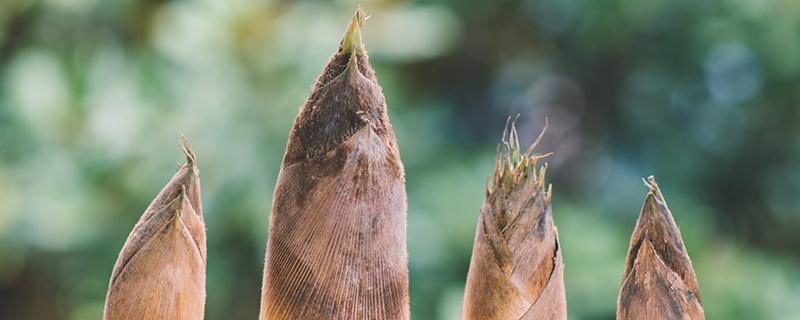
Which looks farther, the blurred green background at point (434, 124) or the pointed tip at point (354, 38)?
the blurred green background at point (434, 124)

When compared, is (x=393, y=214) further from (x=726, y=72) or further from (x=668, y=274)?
(x=726, y=72)

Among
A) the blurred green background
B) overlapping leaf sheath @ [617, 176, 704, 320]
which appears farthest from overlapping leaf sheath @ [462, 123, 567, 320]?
the blurred green background

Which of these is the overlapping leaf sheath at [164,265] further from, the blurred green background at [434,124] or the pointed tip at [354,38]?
the blurred green background at [434,124]

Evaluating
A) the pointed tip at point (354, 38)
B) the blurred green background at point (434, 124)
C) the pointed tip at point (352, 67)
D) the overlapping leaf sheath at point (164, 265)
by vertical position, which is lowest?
the overlapping leaf sheath at point (164, 265)

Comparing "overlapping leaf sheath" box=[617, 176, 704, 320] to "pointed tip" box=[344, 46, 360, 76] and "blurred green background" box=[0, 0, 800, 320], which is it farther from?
"blurred green background" box=[0, 0, 800, 320]

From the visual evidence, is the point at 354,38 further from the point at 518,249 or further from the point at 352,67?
the point at 518,249

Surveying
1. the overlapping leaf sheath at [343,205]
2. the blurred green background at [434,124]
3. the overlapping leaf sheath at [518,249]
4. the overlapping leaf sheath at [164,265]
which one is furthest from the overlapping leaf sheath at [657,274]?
the blurred green background at [434,124]

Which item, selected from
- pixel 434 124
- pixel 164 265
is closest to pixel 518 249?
pixel 164 265
